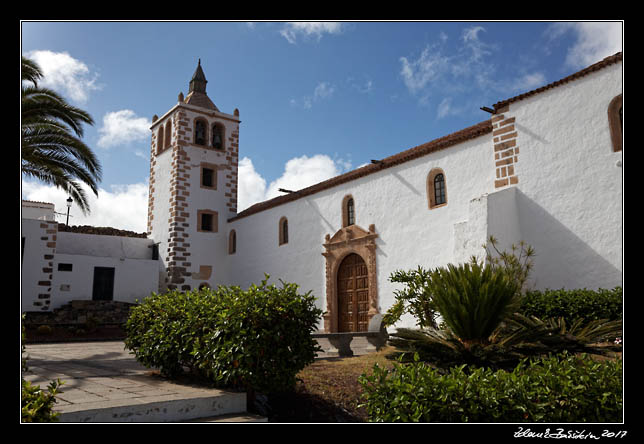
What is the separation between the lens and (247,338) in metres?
4.90

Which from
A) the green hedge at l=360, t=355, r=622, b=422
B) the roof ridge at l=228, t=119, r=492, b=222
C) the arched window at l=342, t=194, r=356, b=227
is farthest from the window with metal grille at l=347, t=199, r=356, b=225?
the green hedge at l=360, t=355, r=622, b=422

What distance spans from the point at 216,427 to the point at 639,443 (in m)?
2.60

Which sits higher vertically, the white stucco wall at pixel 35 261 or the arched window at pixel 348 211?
the arched window at pixel 348 211

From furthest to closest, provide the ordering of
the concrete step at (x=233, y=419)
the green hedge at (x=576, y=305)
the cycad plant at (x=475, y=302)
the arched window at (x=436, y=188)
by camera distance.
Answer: the arched window at (x=436, y=188) → the green hedge at (x=576, y=305) → the cycad plant at (x=475, y=302) → the concrete step at (x=233, y=419)

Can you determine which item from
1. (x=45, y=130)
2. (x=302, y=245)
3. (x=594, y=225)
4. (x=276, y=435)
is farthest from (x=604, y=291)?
(x=45, y=130)

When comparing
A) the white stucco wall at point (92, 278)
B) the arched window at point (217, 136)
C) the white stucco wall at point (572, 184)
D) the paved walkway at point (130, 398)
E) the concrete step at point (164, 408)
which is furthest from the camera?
the arched window at point (217, 136)

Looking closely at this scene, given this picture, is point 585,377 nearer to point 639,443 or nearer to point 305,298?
point 639,443

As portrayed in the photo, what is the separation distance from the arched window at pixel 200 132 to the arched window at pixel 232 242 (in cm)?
436

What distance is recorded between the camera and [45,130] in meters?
10.8

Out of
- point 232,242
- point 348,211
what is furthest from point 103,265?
point 348,211

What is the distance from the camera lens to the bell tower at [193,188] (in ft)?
67.9

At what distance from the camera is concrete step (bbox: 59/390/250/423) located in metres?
4.05

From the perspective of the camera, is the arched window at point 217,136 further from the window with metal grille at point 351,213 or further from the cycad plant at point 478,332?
the cycad plant at point 478,332
